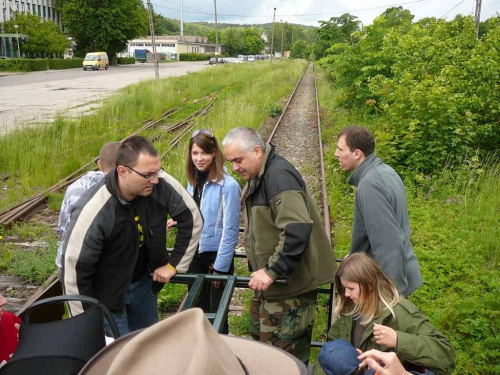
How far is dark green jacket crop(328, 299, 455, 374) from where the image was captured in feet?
7.44

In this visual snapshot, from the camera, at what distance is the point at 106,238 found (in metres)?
2.58

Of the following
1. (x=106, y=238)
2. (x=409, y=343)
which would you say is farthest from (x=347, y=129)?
(x=106, y=238)

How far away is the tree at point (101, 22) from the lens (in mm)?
62359

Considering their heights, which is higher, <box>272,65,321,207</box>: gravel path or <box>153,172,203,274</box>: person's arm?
<box>153,172,203,274</box>: person's arm

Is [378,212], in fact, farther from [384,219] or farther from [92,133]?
[92,133]

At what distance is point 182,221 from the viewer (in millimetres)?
3000

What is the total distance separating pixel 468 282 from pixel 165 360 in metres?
4.83

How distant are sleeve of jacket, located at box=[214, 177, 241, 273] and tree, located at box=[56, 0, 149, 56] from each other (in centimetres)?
6463

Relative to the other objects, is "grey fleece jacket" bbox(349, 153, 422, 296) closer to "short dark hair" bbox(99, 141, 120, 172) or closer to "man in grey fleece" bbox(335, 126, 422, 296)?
"man in grey fleece" bbox(335, 126, 422, 296)

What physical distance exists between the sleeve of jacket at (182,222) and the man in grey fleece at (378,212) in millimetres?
1067

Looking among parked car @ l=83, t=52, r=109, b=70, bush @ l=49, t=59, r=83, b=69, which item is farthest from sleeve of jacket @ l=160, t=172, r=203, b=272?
bush @ l=49, t=59, r=83, b=69

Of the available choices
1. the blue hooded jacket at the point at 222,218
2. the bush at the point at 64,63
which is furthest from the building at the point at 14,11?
the blue hooded jacket at the point at 222,218

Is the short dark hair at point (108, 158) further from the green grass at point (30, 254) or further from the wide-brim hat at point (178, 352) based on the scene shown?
the wide-brim hat at point (178, 352)

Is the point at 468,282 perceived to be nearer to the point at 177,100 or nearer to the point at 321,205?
the point at 321,205
